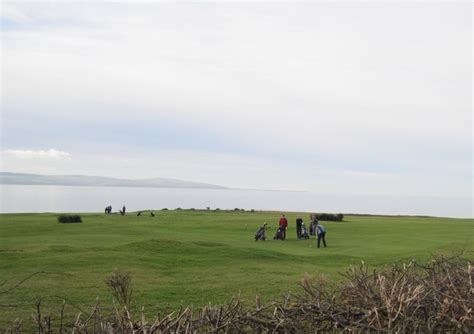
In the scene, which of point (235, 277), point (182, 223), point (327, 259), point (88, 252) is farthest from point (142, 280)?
point (182, 223)

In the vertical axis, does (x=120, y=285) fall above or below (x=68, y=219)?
above

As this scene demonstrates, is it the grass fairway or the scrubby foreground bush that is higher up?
the scrubby foreground bush

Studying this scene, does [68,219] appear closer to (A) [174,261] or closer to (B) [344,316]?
(A) [174,261]

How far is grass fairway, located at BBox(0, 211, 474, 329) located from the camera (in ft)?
53.9

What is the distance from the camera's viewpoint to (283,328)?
21.0 ft

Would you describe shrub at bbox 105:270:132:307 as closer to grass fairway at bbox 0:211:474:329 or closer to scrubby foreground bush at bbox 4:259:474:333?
scrubby foreground bush at bbox 4:259:474:333

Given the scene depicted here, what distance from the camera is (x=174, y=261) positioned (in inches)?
920

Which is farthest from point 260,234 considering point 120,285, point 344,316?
point 344,316

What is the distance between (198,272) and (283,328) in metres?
14.9

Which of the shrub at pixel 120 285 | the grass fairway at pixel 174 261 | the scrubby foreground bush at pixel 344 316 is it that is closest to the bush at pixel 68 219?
the grass fairway at pixel 174 261

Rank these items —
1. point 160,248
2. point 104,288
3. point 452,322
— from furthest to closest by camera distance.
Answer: point 160,248 → point 104,288 → point 452,322

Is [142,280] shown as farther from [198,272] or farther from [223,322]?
[223,322]

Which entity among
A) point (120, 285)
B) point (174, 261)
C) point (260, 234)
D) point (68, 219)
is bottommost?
point (174, 261)

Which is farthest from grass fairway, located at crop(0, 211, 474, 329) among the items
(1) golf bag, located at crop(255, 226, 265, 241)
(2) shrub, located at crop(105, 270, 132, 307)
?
(2) shrub, located at crop(105, 270, 132, 307)
